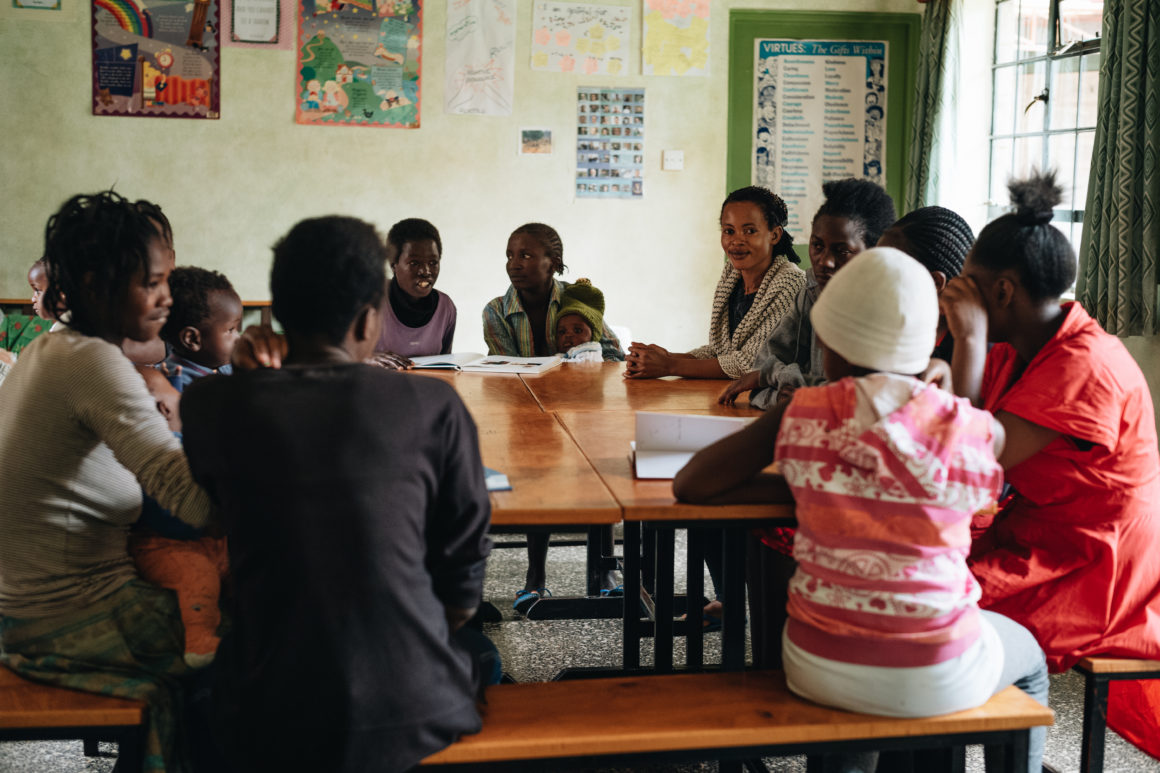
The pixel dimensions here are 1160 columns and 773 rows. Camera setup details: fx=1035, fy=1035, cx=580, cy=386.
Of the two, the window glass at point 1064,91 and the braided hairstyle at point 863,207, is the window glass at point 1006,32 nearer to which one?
the window glass at point 1064,91

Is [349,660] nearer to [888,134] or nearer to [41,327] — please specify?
[41,327]

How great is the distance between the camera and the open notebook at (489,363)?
9.90ft

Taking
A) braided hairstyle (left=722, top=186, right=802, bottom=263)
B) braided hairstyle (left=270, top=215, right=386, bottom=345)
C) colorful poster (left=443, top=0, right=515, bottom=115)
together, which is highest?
colorful poster (left=443, top=0, right=515, bottom=115)

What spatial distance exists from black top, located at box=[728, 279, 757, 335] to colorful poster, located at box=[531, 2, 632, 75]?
2.18m

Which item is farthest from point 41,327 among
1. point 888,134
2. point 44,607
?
point 888,134

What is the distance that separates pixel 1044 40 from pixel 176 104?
12.3ft

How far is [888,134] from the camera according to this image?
5.12 m

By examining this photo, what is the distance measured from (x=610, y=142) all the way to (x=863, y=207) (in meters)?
2.64

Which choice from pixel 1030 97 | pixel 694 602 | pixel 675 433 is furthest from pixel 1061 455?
pixel 1030 97

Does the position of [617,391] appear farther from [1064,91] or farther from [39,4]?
[39,4]

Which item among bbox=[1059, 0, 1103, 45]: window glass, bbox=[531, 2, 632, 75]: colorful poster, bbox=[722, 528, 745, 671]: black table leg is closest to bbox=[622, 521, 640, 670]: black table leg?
bbox=[722, 528, 745, 671]: black table leg

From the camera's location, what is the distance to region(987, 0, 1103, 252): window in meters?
3.97

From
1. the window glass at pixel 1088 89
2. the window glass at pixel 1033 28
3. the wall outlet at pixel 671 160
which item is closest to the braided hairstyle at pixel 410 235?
the wall outlet at pixel 671 160

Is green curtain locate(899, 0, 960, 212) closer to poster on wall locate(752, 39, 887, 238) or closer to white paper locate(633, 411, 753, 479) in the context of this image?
poster on wall locate(752, 39, 887, 238)
